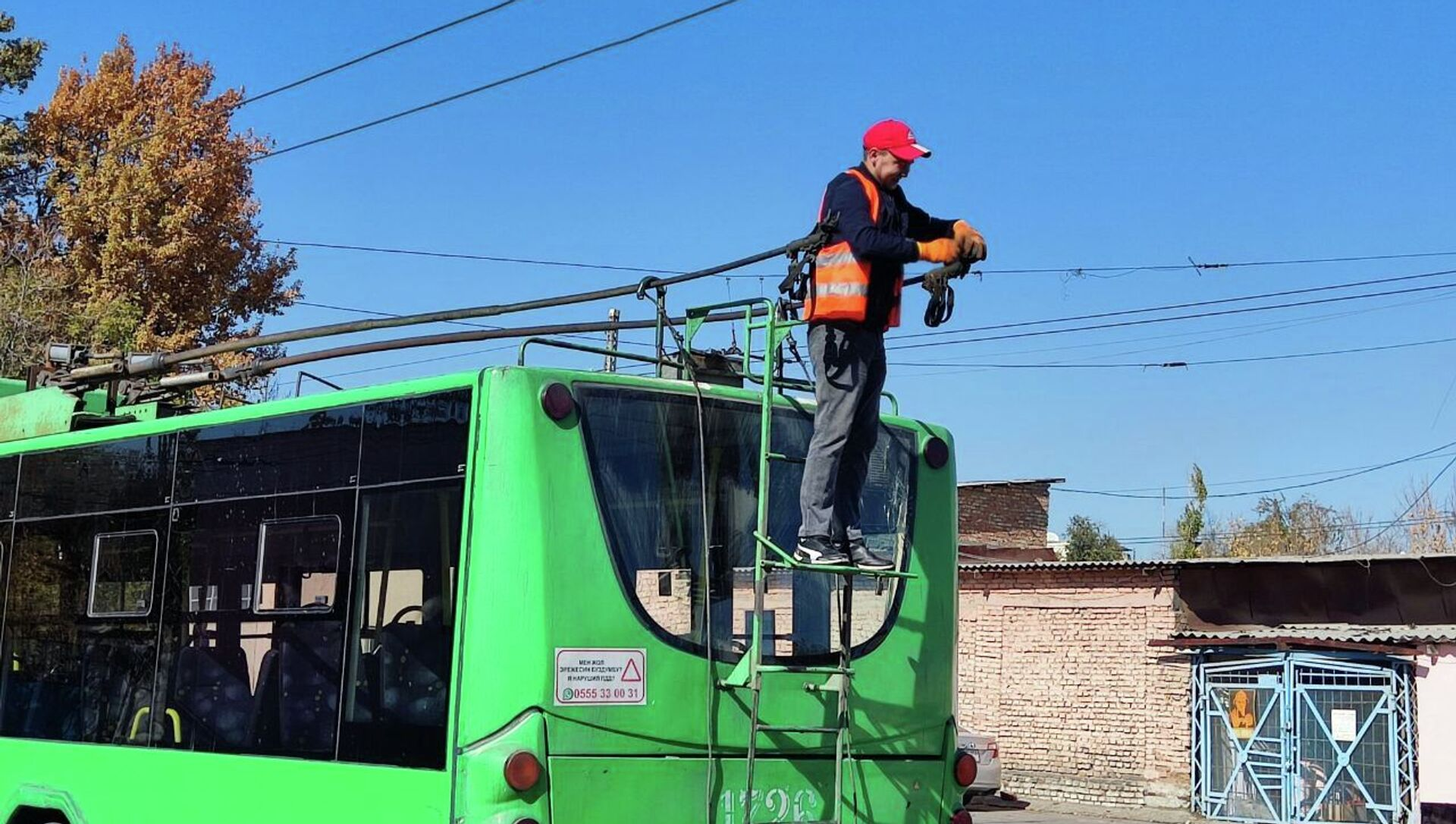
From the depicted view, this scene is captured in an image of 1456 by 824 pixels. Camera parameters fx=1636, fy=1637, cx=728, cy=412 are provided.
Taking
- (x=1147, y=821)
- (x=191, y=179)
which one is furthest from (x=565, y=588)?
(x=191, y=179)

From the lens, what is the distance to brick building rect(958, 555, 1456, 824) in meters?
22.6

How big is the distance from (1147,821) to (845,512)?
19.0 meters

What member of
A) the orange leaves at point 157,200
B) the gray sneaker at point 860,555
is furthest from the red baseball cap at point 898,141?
the orange leaves at point 157,200

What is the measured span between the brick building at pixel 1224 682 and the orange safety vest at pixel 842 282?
18.1m

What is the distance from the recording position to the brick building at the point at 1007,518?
3750 cm

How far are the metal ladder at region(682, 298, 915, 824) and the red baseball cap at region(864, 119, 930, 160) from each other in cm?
82

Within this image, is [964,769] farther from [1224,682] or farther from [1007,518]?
[1007,518]

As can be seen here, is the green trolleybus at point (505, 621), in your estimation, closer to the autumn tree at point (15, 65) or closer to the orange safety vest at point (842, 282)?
the orange safety vest at point (842, 282)

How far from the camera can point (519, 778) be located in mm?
6109

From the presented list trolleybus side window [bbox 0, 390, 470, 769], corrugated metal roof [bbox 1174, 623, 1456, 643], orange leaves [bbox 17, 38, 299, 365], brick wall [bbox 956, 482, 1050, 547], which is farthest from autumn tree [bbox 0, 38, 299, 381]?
trolleybus side window [bbox 0, 390, 470, 769]

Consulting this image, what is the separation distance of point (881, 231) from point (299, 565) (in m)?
2.95

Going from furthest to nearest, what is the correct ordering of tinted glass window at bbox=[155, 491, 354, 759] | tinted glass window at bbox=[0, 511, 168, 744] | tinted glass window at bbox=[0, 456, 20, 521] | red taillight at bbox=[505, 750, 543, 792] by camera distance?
tinted glass window at bbox=[0, 456, 20, 521]
tinted glass window at bbox=[0, 511, 168, 744]
tinted glass window at bbox=[155, 491, 354, 759]
red taillight at bbox=[505, 750, 543, 792]

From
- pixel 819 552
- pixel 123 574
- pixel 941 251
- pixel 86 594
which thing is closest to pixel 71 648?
pixel 86 594

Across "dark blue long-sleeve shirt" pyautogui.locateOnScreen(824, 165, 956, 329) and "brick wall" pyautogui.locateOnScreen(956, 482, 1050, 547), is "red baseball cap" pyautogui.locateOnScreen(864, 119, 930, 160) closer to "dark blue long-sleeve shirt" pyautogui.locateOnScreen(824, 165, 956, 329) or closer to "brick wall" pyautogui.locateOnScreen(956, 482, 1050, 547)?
"dark blue long-sleeve shirt" pyautogui.locateOnScreen(824, 165, 956, 329)
